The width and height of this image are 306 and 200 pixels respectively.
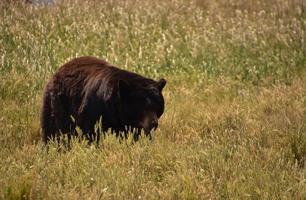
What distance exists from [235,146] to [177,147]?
1.88ft

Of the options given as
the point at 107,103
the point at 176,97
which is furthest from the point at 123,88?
the point at 176,97

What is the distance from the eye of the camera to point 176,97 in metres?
7.82

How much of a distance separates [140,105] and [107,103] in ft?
1.05

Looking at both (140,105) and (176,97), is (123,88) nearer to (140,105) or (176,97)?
(140,105)

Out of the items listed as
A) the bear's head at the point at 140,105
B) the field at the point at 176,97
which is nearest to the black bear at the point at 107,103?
the bear's head at the point at 140,105

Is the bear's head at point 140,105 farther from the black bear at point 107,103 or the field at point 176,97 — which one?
the field at point 176,97

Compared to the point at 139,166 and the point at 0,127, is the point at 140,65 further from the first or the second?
the point at 139,166

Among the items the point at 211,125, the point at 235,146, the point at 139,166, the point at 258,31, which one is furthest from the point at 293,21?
the point at 139,166

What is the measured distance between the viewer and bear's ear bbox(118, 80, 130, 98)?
197 inches

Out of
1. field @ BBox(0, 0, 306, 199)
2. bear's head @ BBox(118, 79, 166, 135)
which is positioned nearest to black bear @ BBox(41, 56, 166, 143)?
bear's head @ BBox(118, 79, 166, 135)

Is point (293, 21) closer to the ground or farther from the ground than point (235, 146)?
farther from the ground

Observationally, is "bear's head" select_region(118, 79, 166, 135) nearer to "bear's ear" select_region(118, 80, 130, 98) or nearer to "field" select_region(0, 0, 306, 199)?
"bear's ear" select_region(118, 80, 130, 98)

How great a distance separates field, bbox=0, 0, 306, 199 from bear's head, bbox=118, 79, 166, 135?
0.81ft

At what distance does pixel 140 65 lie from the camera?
9133 millimetres
